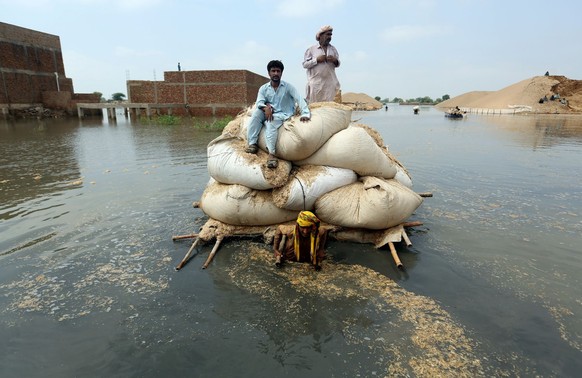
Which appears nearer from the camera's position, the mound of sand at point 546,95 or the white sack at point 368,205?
the white sack at point 368,205

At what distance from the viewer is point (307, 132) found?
4.30 m

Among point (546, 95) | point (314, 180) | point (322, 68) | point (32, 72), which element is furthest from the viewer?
point (546, 95)

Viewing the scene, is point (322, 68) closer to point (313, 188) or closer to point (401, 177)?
point (401, 177)

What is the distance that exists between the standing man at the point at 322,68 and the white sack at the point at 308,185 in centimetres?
207

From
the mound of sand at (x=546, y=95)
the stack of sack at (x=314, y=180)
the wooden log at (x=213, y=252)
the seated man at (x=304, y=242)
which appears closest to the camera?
the seated man at (x=304, y=242)

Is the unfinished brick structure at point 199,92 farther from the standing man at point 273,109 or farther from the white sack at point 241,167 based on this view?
the standing man at point 273,109

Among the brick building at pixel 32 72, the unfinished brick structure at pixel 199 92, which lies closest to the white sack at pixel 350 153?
the unfinished brick structure at pixel 199 92

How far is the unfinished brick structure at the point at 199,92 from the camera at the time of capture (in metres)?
28.9

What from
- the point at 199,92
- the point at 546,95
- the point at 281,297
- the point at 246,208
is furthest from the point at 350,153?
the point at 546,95

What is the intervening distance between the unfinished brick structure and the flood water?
24.1 meters

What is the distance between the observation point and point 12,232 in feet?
16.1

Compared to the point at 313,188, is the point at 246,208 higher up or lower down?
lower down

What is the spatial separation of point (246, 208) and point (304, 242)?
97 cm

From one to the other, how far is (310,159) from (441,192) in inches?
151
